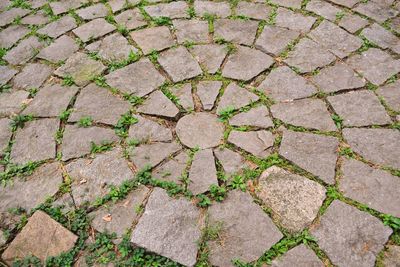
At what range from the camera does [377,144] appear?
8.23 feet

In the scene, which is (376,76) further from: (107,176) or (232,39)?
(107,176)

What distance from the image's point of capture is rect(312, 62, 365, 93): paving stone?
9.53 ft

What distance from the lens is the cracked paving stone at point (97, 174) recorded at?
92.7 inches

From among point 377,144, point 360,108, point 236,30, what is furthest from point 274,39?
point 377,144

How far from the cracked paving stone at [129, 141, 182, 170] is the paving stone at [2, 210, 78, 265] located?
2.14ft

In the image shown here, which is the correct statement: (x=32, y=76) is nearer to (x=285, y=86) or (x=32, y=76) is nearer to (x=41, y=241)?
(x=41, y=241)

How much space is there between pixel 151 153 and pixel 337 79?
171 cm

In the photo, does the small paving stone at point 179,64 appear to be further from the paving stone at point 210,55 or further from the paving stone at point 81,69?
the paving stone at point 81,69

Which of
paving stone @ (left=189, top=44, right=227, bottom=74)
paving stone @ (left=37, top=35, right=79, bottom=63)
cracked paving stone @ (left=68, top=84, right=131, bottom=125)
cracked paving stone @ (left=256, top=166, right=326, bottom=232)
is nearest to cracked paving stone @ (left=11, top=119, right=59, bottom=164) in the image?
cracked paving stone @ (left=68, top=84, right=131, bottom=125)

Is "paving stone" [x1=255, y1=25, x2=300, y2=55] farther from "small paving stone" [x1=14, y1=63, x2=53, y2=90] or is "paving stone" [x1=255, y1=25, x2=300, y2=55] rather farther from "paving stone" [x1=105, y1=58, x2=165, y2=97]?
"small paving stone" [x1=14, y1=63, x2=53, y2=90]

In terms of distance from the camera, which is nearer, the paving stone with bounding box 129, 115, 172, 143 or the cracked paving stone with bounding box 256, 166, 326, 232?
the cracked paving stone with bounding box 256, 166, 326, 232

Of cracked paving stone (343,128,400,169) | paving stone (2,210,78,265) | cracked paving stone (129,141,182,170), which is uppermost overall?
cracked paving stone (343,128,400,169)

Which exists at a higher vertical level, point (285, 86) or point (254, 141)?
point (285, 86)

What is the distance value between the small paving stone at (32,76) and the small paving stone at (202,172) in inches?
67.3
